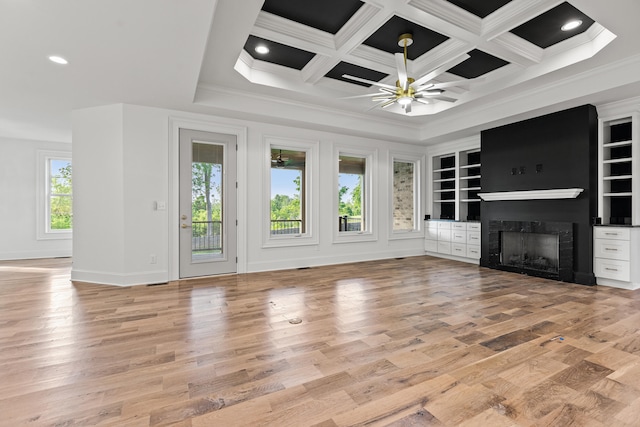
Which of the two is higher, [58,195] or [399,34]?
[399,34]

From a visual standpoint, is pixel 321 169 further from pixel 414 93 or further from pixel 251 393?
pixel 251 393

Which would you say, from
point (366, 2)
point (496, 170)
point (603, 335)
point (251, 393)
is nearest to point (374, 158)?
point (496, 170)

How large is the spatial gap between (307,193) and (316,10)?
3412 mm

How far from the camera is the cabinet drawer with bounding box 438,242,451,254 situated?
23.2 feet

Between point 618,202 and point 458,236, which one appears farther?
point 458,236

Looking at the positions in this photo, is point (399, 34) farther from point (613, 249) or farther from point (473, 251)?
point (473, 251)

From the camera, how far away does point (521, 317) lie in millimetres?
3240

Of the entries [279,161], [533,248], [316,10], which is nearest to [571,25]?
[316,10]

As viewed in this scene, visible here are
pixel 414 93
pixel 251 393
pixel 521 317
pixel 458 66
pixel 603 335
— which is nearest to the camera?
pixel 251 393

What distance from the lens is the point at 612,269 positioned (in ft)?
14.8

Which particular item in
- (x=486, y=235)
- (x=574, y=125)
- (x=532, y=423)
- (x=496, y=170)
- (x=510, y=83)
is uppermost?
(x=510, y=83)

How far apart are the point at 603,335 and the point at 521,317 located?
0.64 metres

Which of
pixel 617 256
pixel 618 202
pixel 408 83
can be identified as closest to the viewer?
pixel 408 83

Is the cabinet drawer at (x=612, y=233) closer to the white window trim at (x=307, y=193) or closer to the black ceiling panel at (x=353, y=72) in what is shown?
the black ceiling panel at (x=353, y=72)
